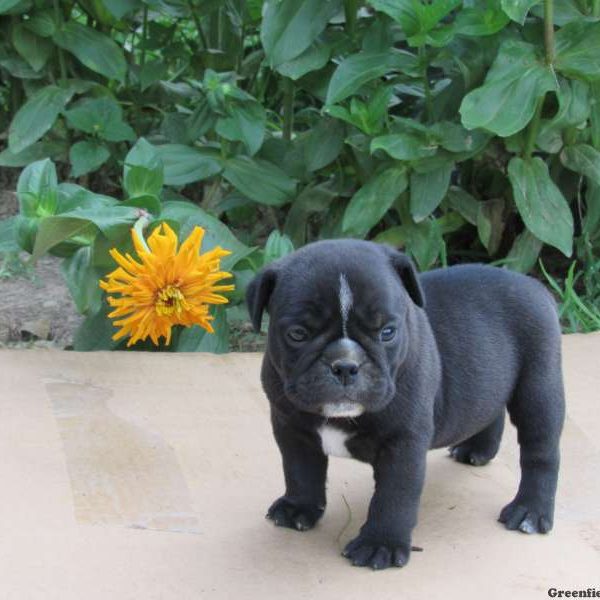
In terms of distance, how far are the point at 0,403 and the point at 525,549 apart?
6.15 ft

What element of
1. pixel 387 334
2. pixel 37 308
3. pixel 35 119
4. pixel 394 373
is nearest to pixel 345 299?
pixel 387 334

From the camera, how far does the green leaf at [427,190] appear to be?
5461 mm

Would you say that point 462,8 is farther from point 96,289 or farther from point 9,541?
point 9,541

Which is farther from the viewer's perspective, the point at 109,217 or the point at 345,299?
the point at 109,217

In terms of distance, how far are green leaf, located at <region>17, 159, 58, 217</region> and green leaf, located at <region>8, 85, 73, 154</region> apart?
3.64 feet

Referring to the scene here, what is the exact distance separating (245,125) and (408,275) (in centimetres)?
231

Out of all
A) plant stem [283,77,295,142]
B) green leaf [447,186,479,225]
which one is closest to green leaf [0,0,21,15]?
plant stem [283,77,295,142]

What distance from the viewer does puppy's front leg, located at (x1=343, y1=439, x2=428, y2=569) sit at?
11.2 feet

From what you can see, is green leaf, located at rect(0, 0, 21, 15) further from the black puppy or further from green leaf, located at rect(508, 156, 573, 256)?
the black puppy

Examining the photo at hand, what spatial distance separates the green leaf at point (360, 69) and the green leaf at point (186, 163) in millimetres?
659

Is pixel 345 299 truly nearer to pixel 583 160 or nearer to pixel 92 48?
pixel 583 160

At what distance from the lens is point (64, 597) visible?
3254mm

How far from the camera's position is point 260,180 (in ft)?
18.8

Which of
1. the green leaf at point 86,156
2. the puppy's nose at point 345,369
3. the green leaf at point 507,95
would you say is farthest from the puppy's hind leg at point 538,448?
the green leaf at point 86,156
